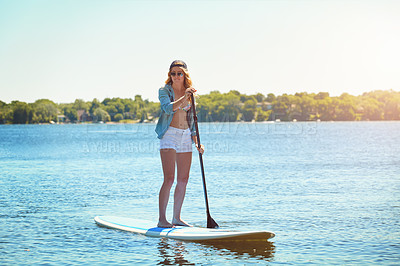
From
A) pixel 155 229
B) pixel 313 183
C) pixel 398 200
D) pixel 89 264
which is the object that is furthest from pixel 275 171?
pixel 89 264

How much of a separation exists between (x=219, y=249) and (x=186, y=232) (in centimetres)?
65

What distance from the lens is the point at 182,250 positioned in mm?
7840

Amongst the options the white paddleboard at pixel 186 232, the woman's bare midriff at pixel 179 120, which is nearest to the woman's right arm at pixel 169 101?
the woman's bare midriff at pixel 179 120

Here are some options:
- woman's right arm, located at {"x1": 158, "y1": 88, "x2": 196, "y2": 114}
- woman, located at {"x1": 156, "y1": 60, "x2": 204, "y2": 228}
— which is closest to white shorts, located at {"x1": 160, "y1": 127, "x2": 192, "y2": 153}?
woman, located at {"x1": 156, "y1": 60, "x2": 204, "y2": 228}

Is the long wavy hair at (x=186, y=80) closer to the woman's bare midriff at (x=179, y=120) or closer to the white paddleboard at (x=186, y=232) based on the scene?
the woman's bare midriff at (x=179, y=120)

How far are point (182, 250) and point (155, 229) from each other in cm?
89

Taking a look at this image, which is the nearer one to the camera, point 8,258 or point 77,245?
point 8,258

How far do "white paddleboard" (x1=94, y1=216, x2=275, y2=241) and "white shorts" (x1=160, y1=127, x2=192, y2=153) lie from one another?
1267 mm

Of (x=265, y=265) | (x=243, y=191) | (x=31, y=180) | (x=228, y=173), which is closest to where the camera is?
(x=265, y=265)

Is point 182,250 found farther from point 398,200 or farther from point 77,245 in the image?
point 398,200

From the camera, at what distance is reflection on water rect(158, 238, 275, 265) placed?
745cm

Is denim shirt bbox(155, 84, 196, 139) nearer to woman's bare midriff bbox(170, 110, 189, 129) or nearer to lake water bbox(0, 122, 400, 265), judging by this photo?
woman's bare midriff bbox(170, 110, 189, 129)

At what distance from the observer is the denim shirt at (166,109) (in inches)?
311

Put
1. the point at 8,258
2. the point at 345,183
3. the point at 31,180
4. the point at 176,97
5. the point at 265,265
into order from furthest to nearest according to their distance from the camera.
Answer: the point at 31,180 → the point at 345,183 → the point at 176,97 → the point at 8,258 → the point at 265,265
